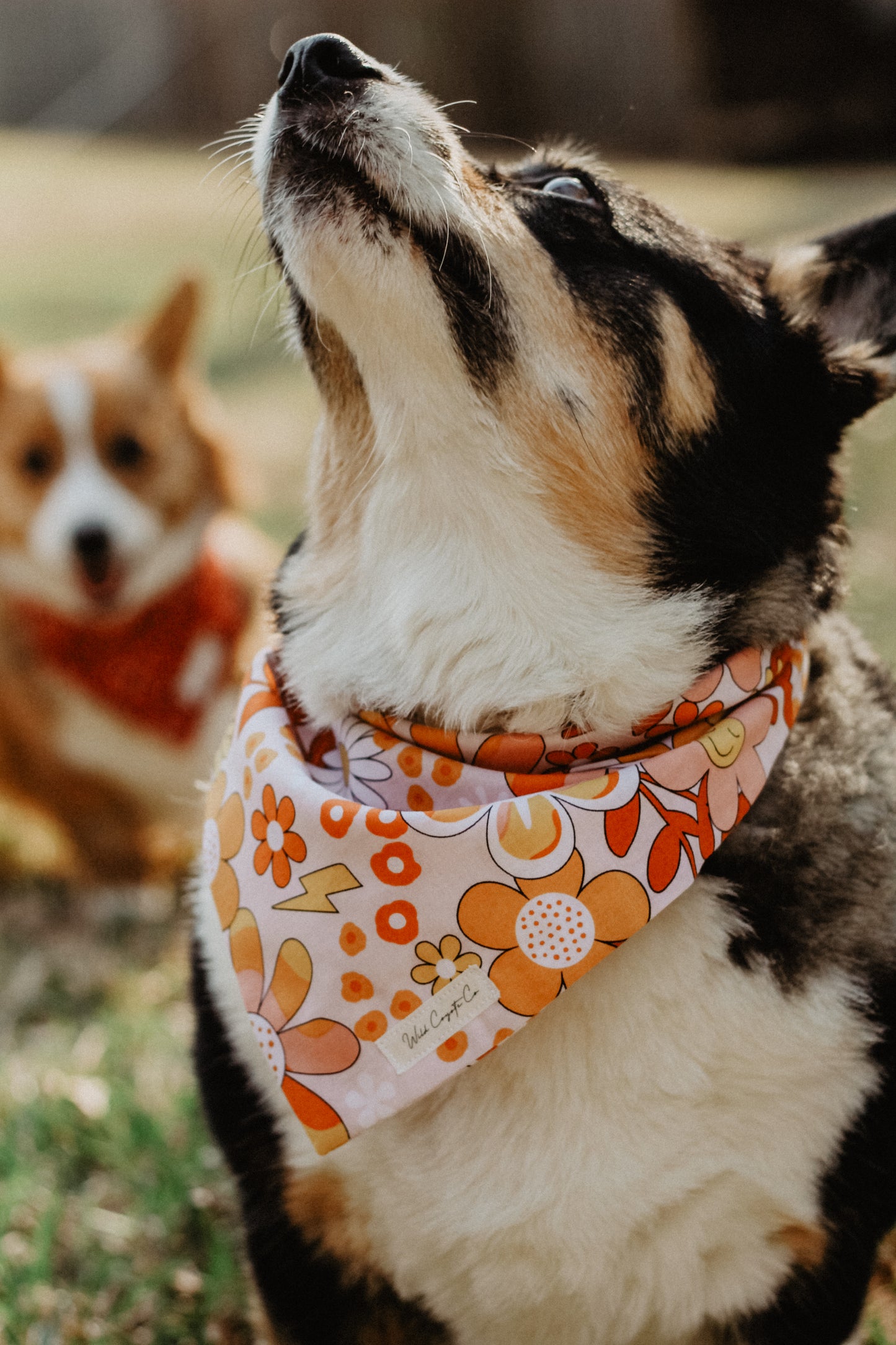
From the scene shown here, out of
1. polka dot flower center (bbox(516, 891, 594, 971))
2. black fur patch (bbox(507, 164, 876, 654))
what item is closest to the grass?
black fur patch (bbox(507, 164, 876, 654))

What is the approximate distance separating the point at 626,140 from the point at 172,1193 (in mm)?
11921

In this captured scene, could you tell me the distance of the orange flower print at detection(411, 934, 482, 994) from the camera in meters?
1.74

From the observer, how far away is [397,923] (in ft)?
5.79

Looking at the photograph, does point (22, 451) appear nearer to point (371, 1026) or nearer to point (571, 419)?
point (571, 419)

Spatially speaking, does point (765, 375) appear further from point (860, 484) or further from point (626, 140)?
point (626, 140)

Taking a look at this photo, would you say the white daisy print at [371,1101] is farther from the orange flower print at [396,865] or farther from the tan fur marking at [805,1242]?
the tan fur marking at [805,1242]

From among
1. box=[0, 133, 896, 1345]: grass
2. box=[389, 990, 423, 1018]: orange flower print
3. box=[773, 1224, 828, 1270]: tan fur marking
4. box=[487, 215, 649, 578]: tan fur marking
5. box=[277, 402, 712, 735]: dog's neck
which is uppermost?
box=[487, 215, 649, 578]: tan fur marking

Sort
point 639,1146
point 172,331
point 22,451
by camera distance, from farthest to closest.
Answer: point 172,331, point 22,451, point 639,1146

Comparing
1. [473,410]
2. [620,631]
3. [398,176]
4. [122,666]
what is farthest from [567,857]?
[122,666]

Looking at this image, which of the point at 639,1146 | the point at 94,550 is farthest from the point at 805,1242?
the point at 94,550

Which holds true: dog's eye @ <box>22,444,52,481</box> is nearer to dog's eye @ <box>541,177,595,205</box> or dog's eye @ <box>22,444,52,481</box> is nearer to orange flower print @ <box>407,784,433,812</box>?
dog's eye @ <box>541,177,595,205</box>

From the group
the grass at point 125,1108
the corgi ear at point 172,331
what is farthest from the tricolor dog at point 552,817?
the corgi ear at point 172,331

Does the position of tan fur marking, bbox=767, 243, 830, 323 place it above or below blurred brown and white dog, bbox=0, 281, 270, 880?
above

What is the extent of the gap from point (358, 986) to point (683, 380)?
3.51ft
